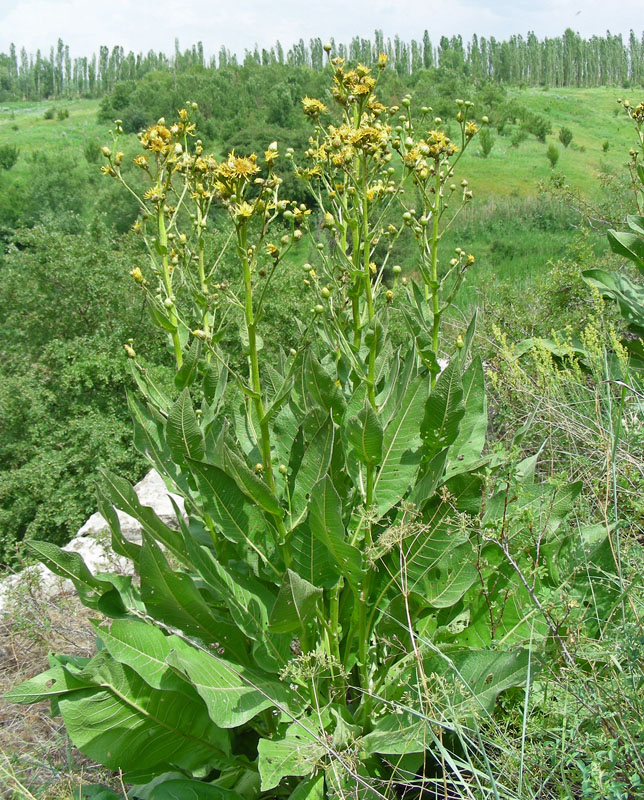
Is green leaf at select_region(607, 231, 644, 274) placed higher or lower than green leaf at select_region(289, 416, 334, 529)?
higher

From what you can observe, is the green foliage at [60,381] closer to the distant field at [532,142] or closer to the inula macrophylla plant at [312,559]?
the inula macrophylla plant at [312,559]

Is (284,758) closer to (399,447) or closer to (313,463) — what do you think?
(313,463)

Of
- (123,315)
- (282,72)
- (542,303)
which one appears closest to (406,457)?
(542,303)

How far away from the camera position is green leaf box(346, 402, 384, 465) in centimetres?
179

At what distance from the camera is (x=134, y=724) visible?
1845 mm

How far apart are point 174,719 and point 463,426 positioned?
1.39 m

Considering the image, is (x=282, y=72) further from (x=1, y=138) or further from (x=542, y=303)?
(x=542, y=303)

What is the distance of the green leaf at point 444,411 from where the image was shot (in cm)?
198

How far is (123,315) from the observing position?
29.9 feet

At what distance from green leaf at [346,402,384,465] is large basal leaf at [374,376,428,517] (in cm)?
14

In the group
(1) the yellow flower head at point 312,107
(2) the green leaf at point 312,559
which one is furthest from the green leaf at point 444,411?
(1) the yellow flower head at point 312,107

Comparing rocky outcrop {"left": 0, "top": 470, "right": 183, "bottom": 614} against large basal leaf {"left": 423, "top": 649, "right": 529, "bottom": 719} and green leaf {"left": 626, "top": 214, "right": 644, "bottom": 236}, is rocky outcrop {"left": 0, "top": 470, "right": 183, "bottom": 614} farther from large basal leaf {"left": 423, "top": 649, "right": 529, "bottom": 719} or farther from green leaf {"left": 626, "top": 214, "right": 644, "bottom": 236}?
green leaf {"left": 626, "top": 214, "right": 644, "bottom": 236}

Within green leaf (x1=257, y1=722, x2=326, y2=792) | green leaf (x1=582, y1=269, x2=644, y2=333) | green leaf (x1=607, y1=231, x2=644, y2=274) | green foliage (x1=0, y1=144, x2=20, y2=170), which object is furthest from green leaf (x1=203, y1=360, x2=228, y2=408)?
green foliage (x1=0, y1=144, x2=20, y2=170)

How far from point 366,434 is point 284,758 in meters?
0.87
